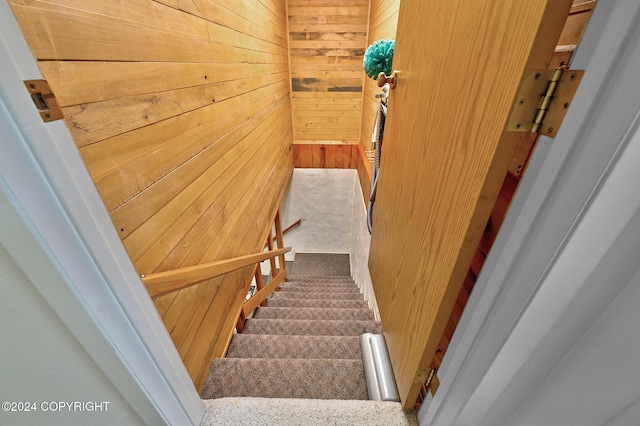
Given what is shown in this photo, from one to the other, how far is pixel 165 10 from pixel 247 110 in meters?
1.04

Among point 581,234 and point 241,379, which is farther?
point 241,379

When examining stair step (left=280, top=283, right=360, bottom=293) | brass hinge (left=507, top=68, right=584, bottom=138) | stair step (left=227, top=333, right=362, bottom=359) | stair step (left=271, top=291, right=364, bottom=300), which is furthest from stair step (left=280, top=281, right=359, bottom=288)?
brass hinge (left=507, top=68, right=584, bottom=138)

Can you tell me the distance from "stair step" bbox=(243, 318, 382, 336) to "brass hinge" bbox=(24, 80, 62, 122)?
1.78 meters

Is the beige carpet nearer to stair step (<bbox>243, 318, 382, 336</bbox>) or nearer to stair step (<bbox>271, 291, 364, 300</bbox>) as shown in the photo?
stair step (<bbox>243, 318, 382, 336</bbox>)

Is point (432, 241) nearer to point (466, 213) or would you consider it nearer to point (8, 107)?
point (466, 213)

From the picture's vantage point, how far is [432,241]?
75 cm

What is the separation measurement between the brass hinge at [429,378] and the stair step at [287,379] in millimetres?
390

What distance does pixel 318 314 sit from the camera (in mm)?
2143

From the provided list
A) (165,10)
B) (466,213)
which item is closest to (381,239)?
(466,213)

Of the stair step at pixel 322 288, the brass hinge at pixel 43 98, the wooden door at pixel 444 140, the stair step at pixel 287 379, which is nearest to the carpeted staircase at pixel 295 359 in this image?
the stair step at pixel 287 379

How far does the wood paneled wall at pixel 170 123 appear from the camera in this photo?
60cm
